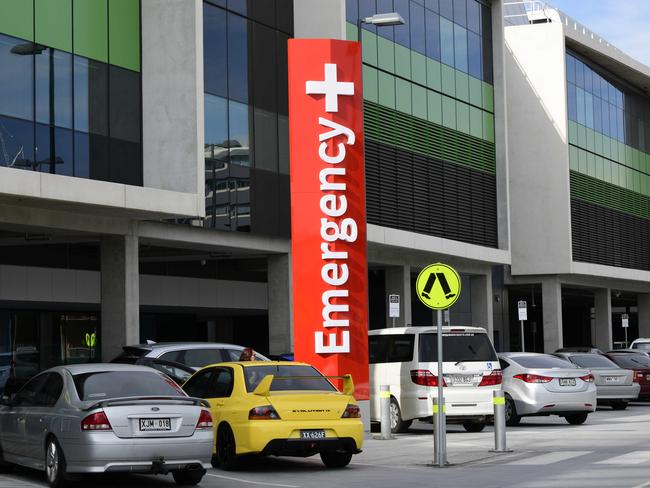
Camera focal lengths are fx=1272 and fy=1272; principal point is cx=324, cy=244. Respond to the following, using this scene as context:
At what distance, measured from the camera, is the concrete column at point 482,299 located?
48.6 metres

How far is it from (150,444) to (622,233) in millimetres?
49452

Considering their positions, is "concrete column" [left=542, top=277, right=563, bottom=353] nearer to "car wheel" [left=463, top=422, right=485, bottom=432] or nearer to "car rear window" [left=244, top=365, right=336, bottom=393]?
"car wheel" [left=463, top=422, right=485, bottom=432]

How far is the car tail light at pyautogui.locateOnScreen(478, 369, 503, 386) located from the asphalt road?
3.28 ft

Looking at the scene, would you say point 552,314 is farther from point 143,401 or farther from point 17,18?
point 143,401

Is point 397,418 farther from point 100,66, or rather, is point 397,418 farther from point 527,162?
point 527,162

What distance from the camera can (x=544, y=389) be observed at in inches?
993

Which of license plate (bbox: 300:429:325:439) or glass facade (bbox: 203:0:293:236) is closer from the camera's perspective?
license plate (bbox: 300:429:325:439)

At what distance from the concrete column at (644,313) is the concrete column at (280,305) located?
3662 centimetres

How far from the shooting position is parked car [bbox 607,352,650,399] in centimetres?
3348

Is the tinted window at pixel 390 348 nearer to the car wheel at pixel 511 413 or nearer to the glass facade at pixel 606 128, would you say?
the car wheel at pixel 511 413

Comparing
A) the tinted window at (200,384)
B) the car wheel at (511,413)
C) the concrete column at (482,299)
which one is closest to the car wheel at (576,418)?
the car wheel at (511,413)

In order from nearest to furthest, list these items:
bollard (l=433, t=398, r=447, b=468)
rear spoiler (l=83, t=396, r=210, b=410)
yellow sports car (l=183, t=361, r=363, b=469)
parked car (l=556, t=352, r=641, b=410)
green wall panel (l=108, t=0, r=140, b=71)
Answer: rear spoiler (l=83, t=396, r=210, b=410) < yellow sports car (l=183, t=361, r=363, b=469) < bollard (l=433, t=398, r=447, b=468) < green wall panel (l=108, t=0, r=140, b=71) < parked car (l=556, t=352, r=641, b=410)

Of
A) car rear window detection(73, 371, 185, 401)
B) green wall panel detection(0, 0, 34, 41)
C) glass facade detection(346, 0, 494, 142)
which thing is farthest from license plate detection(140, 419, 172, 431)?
glass facade detection(346, 0, 494, 142)

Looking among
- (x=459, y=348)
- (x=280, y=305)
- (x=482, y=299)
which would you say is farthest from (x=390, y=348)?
(x=482, y=299)
